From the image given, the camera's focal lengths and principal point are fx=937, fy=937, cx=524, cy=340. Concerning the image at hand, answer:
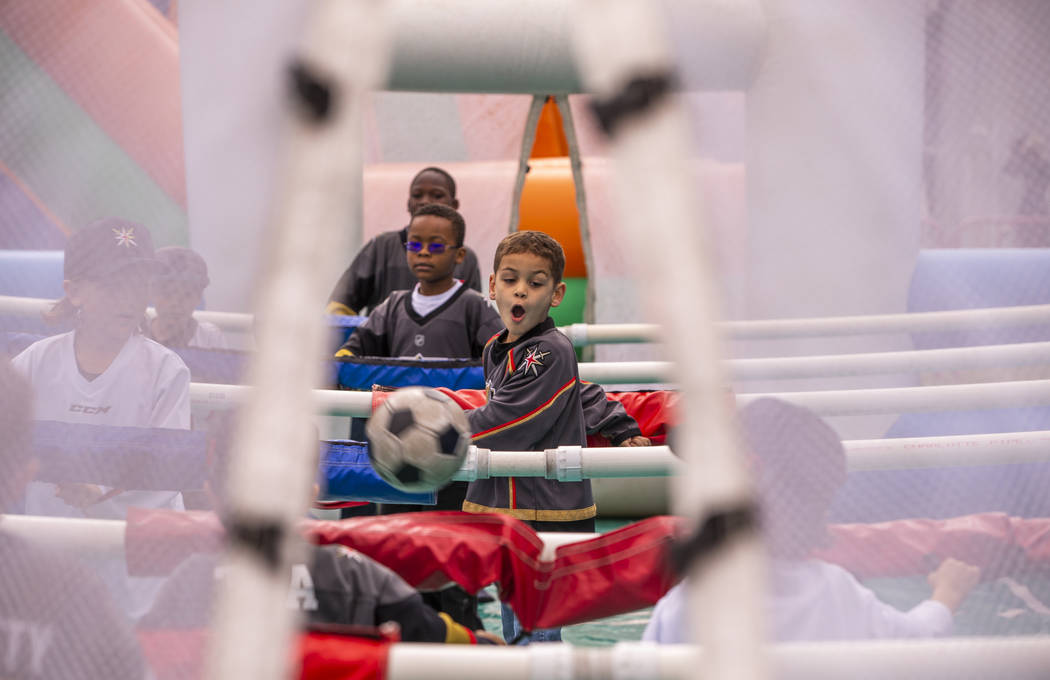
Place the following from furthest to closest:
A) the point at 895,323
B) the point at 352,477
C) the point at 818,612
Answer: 1. the point at 895,323
2. the point at 352,477
3. the point at 818,612

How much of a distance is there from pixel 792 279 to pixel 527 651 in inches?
35.4

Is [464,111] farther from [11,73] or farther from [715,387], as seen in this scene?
[715,387]

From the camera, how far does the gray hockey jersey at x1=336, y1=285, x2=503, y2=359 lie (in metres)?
1.87

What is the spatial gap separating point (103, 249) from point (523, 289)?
0.60 meters

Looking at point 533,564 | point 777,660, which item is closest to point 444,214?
point 533,564

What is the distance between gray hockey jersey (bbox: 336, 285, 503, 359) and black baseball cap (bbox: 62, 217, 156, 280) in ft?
3.06

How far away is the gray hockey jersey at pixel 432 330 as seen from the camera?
187 cm

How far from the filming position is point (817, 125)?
1.10 m

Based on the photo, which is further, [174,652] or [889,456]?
[889,456]

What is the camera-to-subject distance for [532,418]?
128 centimetres

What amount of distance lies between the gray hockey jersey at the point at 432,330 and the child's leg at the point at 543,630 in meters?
0.53

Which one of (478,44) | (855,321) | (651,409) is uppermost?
(478,44)

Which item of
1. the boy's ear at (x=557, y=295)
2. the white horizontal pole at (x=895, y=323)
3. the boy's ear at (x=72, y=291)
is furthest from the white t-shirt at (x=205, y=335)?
the white horizontal pole at (x=895, y=323)

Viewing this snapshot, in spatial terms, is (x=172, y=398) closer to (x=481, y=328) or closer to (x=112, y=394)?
(x=112, y=394)
